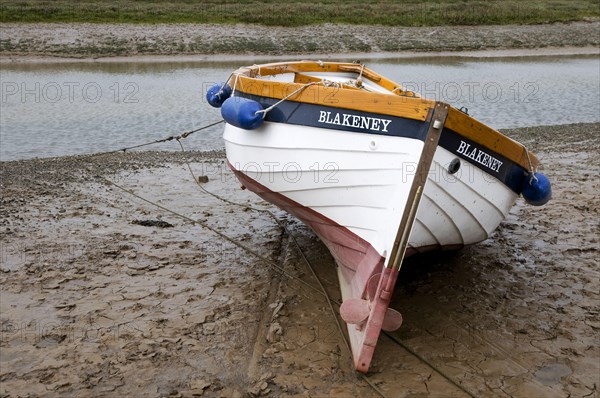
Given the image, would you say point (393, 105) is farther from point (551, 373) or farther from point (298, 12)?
point (298, 12)

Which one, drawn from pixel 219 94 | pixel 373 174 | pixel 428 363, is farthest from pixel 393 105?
pixel 219 94

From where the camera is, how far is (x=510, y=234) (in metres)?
7.71

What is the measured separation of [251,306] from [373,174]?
174 cm

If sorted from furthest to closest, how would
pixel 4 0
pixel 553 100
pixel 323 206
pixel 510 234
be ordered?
pixel 4 0 < pixel 553 100 < pixel 510 234 < pixel 323 206

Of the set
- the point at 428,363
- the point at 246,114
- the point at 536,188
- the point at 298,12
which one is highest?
the point at 246,114

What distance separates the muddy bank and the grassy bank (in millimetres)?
1150

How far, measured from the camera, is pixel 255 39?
29.8 m

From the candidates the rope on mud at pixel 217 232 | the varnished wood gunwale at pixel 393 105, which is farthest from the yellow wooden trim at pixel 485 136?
the rope on mud at pixel 217 232

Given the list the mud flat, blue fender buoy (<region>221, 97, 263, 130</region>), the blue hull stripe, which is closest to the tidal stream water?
the mud flat

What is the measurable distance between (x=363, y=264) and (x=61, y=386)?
2.53 m

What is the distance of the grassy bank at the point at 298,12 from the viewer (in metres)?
31.1

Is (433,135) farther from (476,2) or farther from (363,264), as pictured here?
(476,2)

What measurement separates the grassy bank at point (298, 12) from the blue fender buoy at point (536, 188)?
28.1 metres

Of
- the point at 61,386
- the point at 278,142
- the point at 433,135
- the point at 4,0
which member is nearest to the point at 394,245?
the point at 433,135
